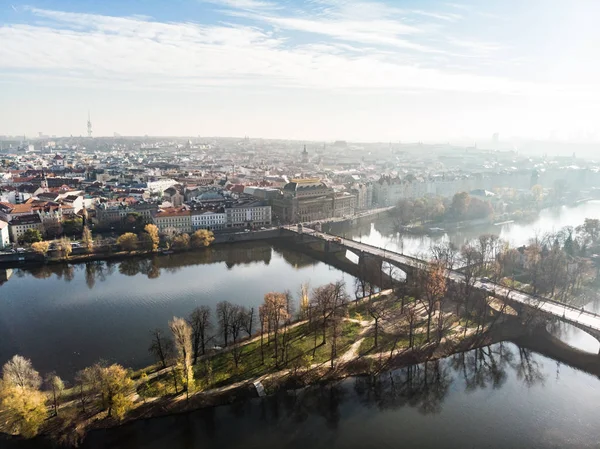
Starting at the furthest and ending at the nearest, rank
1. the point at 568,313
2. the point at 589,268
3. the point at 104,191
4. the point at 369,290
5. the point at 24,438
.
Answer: the point at 104,191 → the point at 589,268 → the point at 369,290 → the point at 568,313 → the point at 24,438

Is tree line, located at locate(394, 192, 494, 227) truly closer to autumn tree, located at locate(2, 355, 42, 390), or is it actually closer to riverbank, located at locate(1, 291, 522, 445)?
riverbank, located at locate(1, 291, 522, 445)

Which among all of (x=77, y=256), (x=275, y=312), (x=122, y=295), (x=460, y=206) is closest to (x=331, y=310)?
(x=275, y=312)

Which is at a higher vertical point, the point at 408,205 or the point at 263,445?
the point at 408,205

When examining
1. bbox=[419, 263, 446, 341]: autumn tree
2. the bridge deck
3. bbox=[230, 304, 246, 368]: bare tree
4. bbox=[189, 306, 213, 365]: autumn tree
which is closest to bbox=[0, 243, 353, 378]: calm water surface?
bbox=[189, 306, 213, 365]: autumn tree

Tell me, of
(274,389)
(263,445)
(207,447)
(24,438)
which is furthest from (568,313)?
(24,438)

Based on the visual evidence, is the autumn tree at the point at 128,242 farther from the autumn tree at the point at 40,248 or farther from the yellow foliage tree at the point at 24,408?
the yellow foliage tree at the point at 24,408

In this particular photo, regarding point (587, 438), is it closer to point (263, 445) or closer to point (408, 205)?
point (263, 445)

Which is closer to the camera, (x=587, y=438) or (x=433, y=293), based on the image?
(x=587, y=438)
